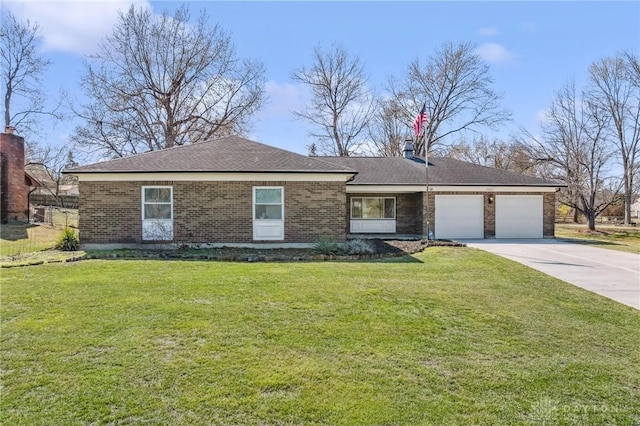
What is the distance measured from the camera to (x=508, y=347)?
4570 millimetres

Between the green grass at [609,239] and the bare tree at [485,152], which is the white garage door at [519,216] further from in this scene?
the bare tree at [485,152]

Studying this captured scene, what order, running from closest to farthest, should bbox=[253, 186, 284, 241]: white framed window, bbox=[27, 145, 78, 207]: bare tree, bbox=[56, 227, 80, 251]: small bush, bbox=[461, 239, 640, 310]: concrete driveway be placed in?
bbox=[461, 239, 640, 310]: concrete driveway → bbox=[56, 227, 80, 251]: small bush → bbox=[253, 186, 284, 241]: white framed window → bbox=[27, 145, 78, 207]: bare tree

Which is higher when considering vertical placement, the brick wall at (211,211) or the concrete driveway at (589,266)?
the brick wall at (211,211)

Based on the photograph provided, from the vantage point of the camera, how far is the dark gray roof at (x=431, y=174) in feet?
62.7

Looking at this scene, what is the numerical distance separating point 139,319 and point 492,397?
174 inches

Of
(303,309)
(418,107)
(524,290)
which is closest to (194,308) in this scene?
(303,309)

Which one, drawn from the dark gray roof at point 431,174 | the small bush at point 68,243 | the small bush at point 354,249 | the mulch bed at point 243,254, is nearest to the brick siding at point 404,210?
the dark gray roof at point 431,174

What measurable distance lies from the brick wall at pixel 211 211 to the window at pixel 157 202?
0.64 feet

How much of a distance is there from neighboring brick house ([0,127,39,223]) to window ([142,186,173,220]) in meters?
12.4

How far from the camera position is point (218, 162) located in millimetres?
14258

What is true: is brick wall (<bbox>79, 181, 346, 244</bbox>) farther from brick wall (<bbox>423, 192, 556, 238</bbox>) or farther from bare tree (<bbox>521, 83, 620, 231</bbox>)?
bare tree (<bbox>521, 83, 620, 231</bbox>)

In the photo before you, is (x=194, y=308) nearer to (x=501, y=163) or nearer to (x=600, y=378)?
(x=600, y=378)

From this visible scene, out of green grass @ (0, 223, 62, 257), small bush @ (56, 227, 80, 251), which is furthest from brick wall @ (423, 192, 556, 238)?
green grass @ (0, 223, 62, 257)

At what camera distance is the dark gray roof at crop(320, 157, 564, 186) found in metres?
19.1
